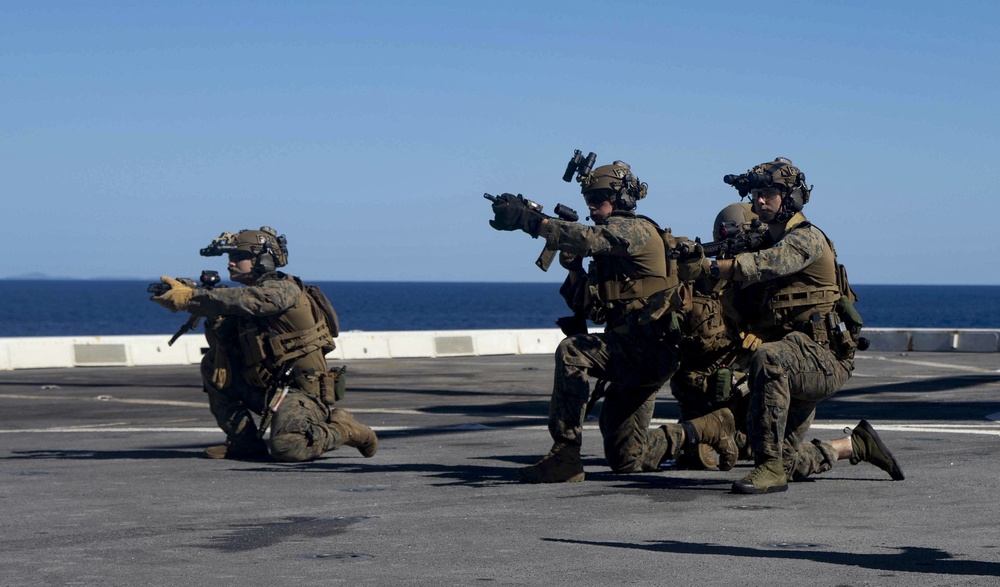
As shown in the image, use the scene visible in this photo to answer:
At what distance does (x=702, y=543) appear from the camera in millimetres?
5965

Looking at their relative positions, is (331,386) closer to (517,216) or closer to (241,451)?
(241,451)

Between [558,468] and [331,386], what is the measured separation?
249cm

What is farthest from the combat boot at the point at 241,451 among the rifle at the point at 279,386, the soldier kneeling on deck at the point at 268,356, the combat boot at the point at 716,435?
the combat boot at the point at 716,435

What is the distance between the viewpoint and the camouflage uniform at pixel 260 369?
9812mm

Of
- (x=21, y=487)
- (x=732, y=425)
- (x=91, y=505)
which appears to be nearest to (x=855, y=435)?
(x=732, y=425)

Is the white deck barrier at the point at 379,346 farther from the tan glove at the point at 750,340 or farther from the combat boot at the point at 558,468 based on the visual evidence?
the tan glove at the point at 750,340

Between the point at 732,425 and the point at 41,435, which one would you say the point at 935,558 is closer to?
the point at 732,425

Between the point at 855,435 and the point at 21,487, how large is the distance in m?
5.24

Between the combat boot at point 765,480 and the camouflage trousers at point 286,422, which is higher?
the camouflage trousers at point 286,422

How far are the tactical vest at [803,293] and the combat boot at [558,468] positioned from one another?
1.49 m

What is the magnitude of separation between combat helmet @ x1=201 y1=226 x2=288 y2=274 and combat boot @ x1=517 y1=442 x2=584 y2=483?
300 cm

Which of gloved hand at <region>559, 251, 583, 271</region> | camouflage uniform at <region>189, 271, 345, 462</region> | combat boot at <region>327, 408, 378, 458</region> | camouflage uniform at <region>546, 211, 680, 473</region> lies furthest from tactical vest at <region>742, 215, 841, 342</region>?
camouflage uniform at <region>189, 271, 345, 462</region>

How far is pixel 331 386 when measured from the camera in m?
10.2

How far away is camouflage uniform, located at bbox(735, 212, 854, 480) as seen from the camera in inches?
300
